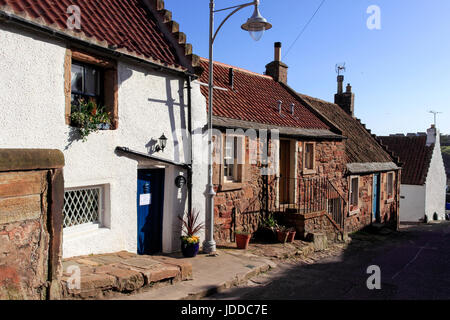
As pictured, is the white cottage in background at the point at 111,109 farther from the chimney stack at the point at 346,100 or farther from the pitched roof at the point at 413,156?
the pitched roof at the point at 413,156

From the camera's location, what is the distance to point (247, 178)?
10859 millimetres

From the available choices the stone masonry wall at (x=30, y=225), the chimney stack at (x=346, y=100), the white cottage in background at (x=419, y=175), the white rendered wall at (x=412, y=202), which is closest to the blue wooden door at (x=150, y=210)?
the stone masonry wall at (x=30, y=225)

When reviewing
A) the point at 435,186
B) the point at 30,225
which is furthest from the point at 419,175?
the point at 30,225

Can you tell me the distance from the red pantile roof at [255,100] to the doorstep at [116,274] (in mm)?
5042

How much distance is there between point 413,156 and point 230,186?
21571 millimetres

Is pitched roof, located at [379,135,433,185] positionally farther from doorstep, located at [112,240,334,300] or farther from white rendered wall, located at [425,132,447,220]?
doorstep, located at [112,240,334,300]

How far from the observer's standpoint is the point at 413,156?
27062 mm

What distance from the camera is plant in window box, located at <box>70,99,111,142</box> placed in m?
6.67

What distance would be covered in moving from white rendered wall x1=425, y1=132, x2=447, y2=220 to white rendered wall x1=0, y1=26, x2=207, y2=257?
22289 millimetres

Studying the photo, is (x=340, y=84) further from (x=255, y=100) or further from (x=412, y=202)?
(x=255, y=100)

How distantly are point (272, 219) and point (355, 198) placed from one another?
Result: 746cm

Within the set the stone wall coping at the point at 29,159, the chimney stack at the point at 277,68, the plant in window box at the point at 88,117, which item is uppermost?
the chimney stack at the point at 277,68

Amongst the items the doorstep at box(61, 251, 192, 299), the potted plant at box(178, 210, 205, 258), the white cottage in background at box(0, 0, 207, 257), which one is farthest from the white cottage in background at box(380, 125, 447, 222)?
the doorstep at box(61, 251, 192, 299)

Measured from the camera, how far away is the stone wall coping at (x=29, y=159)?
449 cm
